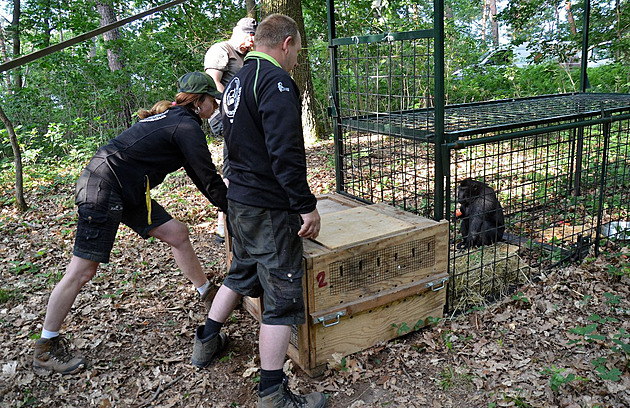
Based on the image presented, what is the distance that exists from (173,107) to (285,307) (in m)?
1.57

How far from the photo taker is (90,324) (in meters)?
3.62

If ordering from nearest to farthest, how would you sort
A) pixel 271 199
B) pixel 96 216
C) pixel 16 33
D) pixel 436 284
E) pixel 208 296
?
pixel 271 199 → pixel 96 216 → pixel 436 284 → pixel 208 296 → pixel 16 33

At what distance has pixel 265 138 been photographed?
242cm

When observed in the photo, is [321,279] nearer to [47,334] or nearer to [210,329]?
[210,329]

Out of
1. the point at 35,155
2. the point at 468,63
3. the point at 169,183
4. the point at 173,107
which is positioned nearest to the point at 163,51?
the point at 35,155

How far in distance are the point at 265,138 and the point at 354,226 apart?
3.66 feet

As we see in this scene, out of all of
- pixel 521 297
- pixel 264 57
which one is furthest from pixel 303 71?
pixel 264 57

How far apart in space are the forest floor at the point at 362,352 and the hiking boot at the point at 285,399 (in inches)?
5.9

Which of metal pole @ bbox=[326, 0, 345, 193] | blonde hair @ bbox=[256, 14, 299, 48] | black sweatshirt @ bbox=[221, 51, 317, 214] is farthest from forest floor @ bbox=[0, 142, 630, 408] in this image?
blonde hair @ bbox=[256, 14, 299, 48]

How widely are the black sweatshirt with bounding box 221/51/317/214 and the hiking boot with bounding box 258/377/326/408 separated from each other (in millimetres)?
985

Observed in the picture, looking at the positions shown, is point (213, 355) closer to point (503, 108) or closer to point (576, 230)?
point (503, 108)

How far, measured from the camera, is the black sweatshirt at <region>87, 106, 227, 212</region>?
300 centimetres

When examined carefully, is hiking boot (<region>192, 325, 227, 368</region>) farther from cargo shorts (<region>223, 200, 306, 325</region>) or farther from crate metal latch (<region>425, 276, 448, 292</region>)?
crate metal latch (<region>425, 276, 448, 292</region>)

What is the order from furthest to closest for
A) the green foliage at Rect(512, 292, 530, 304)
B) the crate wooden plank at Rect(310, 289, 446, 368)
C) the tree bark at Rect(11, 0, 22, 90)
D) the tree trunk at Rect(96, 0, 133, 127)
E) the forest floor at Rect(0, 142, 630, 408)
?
the tree trunk at Rect(96, 0, 133, 127), the tree bark at Rect(11, 0, 22, 90), the green foliage at Rect(512, 292, 530, 304), the crate wooden plank at Rect(310, 289, 446, 368), the forest floor at Rect(0, 142, 630, 408)
